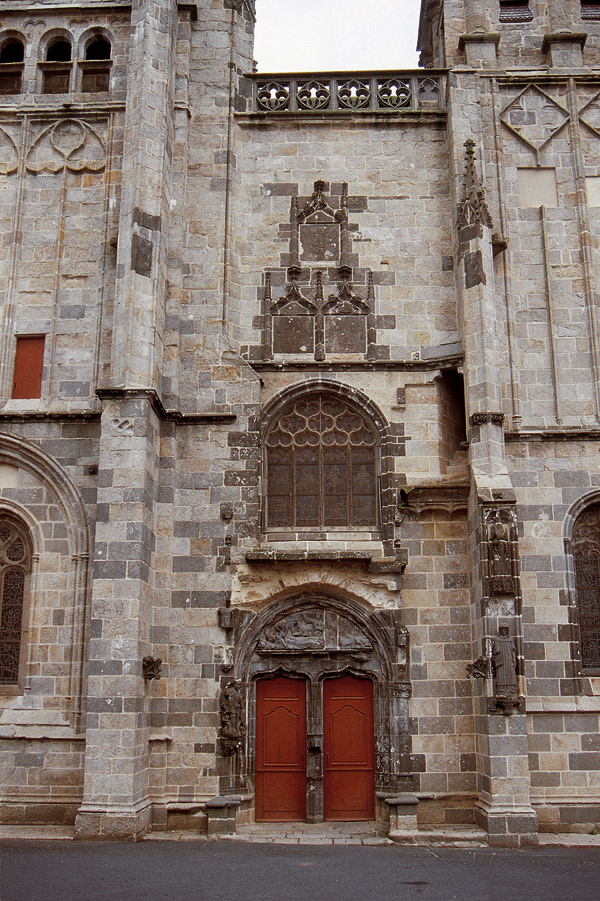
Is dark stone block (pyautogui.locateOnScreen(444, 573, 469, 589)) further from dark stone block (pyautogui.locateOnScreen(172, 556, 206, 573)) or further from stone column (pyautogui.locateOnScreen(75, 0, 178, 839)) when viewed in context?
stone column (pyautogui.locateOnScreen(75, 0, 178, 839))

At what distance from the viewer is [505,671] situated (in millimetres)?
12633

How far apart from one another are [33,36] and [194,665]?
11764 millimetres

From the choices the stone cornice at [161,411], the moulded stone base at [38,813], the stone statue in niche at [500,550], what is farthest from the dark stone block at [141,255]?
the moulded stone base at [38,813]

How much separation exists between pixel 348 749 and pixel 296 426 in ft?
17.2

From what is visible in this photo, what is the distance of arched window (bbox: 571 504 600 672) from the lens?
1380cm

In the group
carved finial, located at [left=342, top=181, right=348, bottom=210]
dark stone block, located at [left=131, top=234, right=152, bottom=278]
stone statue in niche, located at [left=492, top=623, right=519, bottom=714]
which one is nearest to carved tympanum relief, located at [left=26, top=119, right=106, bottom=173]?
dark stone block, located at [left=131, top=234, right=152, bottom=278]

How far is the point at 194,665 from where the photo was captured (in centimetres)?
1371

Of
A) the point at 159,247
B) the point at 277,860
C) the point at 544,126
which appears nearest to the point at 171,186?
the point at 159,247

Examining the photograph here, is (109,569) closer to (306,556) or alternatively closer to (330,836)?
(306,556)

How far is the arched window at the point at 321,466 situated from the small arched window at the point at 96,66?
281 inches

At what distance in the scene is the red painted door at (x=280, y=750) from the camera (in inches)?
535

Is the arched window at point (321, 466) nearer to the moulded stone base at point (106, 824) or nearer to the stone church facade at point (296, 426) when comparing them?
the stone church facade at point (296, 426)

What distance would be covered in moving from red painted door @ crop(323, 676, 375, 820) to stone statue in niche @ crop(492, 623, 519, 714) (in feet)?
7.20

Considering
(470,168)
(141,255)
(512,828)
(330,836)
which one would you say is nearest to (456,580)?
(512,828)
